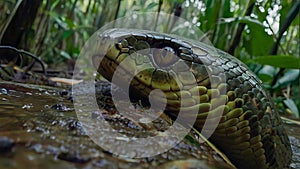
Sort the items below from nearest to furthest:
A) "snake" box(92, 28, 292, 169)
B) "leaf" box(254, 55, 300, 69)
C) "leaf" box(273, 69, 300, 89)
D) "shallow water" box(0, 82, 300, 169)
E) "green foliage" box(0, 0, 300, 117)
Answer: "shallow water" box(0, 82, 300, 169) → "snake" box(92, 28, 292, 169) → "leaf" box(254, 55, 300, 69) → "green foliage" box(0, 0, 300, 117) → "leaf" box(273, 69, 300, 89)

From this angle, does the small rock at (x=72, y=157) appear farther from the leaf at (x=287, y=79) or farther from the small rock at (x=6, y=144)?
the leaf at (x=287, y=79)

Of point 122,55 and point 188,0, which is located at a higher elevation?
point 188,0

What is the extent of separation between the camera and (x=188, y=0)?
117 inches

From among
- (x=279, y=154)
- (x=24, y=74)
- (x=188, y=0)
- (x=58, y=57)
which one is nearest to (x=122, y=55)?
(x=279, y=154)

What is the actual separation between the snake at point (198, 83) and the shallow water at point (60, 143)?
0.52 ft

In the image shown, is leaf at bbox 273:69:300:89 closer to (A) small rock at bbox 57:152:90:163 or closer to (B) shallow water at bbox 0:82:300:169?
(B) shallow water at bbox 0:82:300:169

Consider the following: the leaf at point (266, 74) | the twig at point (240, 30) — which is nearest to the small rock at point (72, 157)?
the twig at point (240, 30)

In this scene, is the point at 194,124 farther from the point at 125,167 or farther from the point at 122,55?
the point at 125,167

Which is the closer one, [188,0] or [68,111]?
[68,111]

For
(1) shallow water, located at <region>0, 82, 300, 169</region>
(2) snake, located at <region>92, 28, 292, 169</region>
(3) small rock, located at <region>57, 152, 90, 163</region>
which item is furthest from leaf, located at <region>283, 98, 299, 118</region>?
(3) small rock, located at <region>57, 152, 90, 163</region>

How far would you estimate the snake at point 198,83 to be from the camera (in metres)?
1.08

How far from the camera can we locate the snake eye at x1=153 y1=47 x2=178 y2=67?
1.10 m

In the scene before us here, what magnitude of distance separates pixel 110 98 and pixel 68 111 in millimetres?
236

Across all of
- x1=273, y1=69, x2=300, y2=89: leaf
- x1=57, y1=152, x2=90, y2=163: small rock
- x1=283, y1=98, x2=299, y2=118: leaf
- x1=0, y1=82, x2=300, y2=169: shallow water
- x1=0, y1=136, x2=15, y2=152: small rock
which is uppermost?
x1=0, y1=136, x2=15, y2=152: small rock
